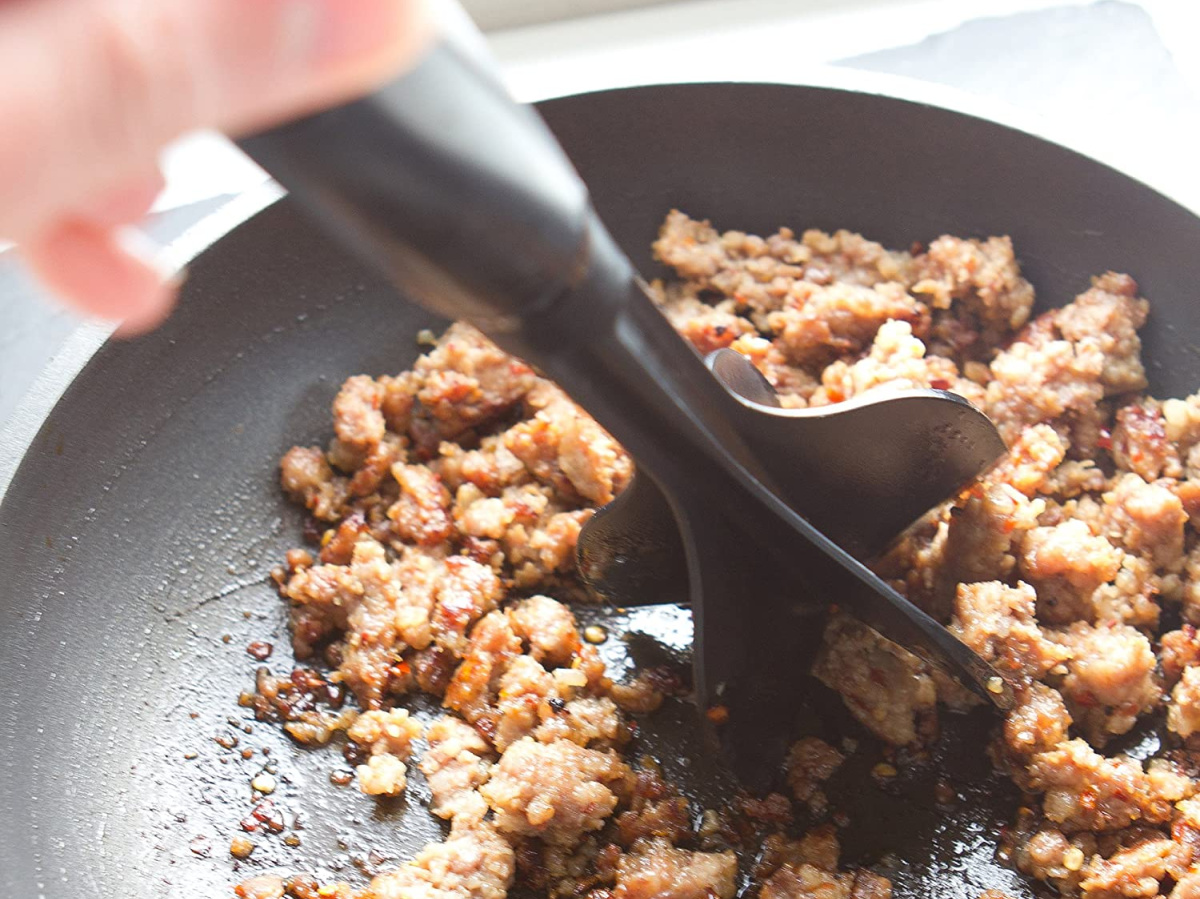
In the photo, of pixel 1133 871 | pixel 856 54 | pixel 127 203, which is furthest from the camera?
pixel 856 54

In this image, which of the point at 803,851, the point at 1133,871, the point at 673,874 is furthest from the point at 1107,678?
the point at 673,874

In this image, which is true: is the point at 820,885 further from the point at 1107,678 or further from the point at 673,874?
the point at 1107,678

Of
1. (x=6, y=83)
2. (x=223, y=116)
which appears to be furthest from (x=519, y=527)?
(x=6, y=83)

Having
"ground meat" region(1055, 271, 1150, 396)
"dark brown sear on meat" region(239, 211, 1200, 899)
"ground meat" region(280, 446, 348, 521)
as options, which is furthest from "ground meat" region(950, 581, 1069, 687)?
"ground meat" region(280, 446, 348, 521)

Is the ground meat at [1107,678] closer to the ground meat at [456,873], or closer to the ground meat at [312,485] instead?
the ground meat at [456,873]

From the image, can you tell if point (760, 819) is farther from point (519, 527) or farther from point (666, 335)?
point (666, 335)

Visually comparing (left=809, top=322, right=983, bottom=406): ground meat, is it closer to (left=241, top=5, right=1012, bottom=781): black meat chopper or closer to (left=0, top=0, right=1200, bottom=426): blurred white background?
(left=241, top=5, right=1012, bottom=781): black meat chopper
